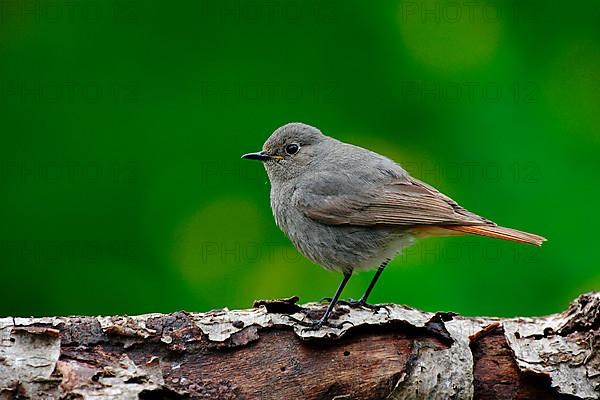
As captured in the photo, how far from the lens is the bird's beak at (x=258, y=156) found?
5.07 m

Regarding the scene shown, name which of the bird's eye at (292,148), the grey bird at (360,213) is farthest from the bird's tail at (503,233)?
the bird's eye at (292,148)

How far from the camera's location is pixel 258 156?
5141mm

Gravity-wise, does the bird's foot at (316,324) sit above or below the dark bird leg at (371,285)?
below

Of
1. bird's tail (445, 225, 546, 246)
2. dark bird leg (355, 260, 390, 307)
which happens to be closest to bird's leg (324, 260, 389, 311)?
dark bird leg (355, 260, 390, 307)

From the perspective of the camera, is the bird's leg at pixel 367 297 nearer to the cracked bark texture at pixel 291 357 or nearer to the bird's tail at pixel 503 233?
the cracked bark texture at pixel 291 357

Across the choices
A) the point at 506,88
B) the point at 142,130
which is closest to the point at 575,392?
the point at 506,88

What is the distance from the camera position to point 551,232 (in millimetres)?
4812

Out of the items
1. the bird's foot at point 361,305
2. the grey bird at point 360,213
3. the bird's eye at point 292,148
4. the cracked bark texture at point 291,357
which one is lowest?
the cracked bark texture at point 291,357

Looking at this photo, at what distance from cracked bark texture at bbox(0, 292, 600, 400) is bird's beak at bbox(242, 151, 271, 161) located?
48.1 inches

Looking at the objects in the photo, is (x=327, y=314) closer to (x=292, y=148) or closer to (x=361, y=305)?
(x=361, y=305)

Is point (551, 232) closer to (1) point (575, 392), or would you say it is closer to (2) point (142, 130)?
(1) point (575, 392)

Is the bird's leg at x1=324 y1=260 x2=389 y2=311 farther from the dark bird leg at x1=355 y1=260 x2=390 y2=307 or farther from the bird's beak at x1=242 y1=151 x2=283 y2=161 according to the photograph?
the bird's beak at x1=242 y1=151 x2=283 y2=161

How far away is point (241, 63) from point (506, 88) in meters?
1.59

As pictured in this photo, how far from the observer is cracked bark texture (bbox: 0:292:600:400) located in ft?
11.2
